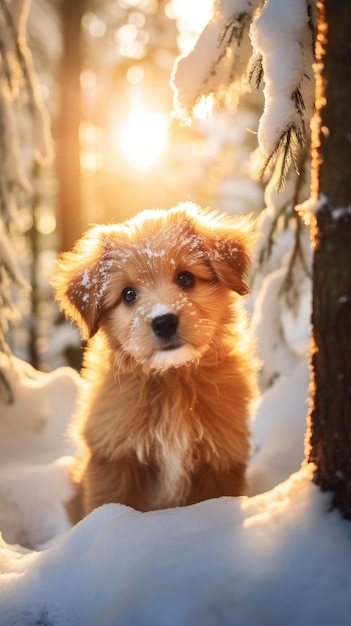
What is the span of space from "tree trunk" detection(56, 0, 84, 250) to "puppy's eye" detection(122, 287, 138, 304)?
6118mm

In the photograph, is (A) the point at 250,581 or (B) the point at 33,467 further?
(B) the point at 33,467

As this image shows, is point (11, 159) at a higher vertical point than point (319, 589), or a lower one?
higher

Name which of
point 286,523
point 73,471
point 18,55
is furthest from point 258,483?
point 18,55

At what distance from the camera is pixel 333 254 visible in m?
1.92

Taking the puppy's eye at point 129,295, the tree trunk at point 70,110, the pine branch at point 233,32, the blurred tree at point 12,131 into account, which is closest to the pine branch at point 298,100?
the pine branch at point 233,32

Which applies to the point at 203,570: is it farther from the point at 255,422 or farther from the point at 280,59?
the point at 255,422

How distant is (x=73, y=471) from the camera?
400 centimetres

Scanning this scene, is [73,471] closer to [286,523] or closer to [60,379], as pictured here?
[60,379]

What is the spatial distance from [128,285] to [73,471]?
4.90 feet

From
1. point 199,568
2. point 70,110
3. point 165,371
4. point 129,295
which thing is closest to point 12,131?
point 129,295

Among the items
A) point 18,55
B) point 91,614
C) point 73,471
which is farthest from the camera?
point 18,55

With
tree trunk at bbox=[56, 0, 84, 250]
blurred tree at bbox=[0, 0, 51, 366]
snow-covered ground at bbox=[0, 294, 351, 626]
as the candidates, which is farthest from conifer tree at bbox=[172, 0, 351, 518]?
tree trunk at bbox=[56, 0, 84, 250]

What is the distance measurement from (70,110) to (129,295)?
6657 millimetres

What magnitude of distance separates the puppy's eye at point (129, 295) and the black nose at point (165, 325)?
0.39 m
